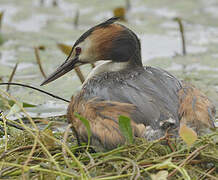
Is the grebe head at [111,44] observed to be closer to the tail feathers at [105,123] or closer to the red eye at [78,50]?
the red eye at [78,50]

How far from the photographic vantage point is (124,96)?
3777 millimetres

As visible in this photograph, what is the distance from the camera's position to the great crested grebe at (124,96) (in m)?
3.60

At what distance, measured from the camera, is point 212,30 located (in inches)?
320

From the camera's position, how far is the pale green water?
19.9ft

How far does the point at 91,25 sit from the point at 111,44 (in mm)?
4376

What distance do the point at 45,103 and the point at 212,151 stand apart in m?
2.31

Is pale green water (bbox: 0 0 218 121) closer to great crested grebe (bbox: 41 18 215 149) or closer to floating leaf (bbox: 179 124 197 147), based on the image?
great crested grebe (bbox: 41 18 215 149)

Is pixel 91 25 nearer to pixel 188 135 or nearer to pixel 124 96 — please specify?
pixel 124 96

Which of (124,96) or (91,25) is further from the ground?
(124,96)

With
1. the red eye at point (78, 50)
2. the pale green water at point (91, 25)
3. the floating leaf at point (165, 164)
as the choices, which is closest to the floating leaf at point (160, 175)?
the floating leaf at point (165, 164)

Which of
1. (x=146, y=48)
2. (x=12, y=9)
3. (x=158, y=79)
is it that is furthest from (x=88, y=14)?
(x=158, y=79)

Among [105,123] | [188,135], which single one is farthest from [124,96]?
[188,135]

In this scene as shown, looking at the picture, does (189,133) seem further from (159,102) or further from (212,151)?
(159,102)

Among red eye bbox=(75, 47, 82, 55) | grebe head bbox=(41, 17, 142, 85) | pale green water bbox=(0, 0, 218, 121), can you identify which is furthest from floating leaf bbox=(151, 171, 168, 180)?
pale green water bbox=(0, 0, 218, 121)
